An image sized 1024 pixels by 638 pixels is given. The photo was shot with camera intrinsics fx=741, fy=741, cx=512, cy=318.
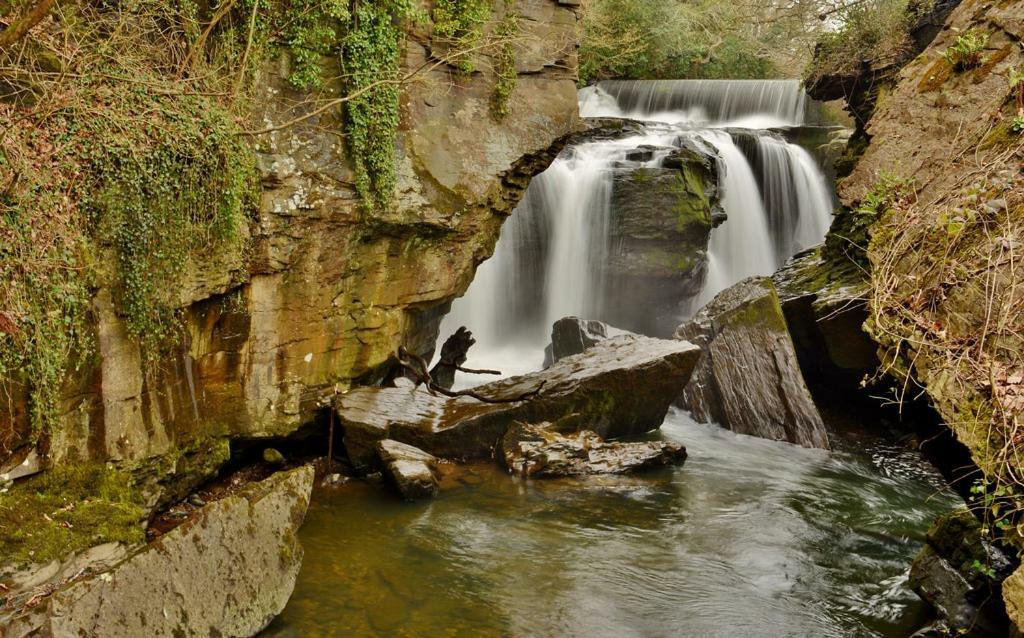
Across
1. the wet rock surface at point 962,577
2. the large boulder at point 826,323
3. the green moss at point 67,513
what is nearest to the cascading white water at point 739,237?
the large boulder at point 826,323

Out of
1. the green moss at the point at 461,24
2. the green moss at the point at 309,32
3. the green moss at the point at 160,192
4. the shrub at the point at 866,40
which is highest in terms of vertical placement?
the shrub at the point at 866,40

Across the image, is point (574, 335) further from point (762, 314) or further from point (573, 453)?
point (573, 453)

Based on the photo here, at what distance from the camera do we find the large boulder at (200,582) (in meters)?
3.92

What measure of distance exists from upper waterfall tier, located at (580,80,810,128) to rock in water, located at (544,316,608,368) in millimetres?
9588

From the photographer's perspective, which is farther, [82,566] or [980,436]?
[82,566]

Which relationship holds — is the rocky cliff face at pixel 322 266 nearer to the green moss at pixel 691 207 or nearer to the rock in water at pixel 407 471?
the rock in water at pixel 407 471

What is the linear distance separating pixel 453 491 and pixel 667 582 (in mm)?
2391

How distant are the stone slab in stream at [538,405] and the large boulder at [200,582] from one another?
7.30 ft

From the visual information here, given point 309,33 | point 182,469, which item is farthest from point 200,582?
point 309,33

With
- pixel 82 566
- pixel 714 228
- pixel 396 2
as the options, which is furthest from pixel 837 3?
pixel 82 566

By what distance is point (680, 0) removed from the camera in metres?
24.2

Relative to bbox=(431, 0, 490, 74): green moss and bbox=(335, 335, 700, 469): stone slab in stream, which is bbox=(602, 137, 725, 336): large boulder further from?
bbox=(431, 0, 490, 74): green moss

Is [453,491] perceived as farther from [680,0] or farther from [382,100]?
[680,0]

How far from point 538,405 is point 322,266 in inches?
111
